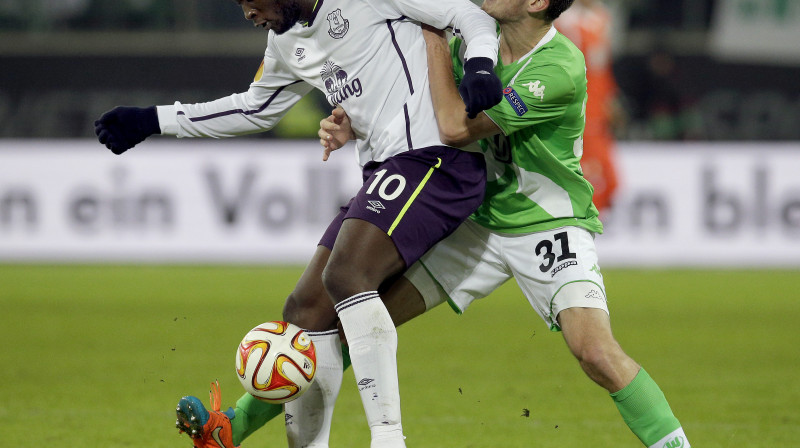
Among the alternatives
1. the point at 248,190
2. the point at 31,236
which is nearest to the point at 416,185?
the point at 248,190

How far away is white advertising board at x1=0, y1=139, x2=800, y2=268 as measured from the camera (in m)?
11.8

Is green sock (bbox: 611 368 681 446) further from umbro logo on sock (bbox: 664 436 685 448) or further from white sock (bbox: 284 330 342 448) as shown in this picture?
white sock (bbox: 284 330 342 448)

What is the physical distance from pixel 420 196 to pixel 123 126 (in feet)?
4.30

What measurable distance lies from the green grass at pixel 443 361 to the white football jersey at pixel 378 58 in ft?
4.98

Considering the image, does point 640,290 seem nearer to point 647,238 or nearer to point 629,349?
point 647,238

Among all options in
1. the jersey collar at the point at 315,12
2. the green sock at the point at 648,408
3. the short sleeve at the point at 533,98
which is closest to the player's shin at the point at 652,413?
the green sock at the point at 648,408

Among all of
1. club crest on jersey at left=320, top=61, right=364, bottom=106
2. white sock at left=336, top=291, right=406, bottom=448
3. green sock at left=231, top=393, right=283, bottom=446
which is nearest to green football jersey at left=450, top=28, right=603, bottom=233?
club crest on jersey at left=320, top=61, right=364, bottom=106

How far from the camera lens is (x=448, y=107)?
3.76 m

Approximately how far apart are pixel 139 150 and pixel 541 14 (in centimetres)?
849

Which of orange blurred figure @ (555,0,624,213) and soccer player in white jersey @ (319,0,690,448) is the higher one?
orange blurred figure @ (555,0,624,213)

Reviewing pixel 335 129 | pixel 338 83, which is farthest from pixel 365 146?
pixel 338 83

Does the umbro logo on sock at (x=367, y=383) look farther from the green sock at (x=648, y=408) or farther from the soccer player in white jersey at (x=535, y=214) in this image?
the green sock at (x=648, y=408)

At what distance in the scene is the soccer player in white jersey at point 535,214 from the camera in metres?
3.76

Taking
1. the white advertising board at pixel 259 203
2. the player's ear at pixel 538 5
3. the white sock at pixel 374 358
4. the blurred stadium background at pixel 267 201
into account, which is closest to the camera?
the white sock at pixel 374 358
